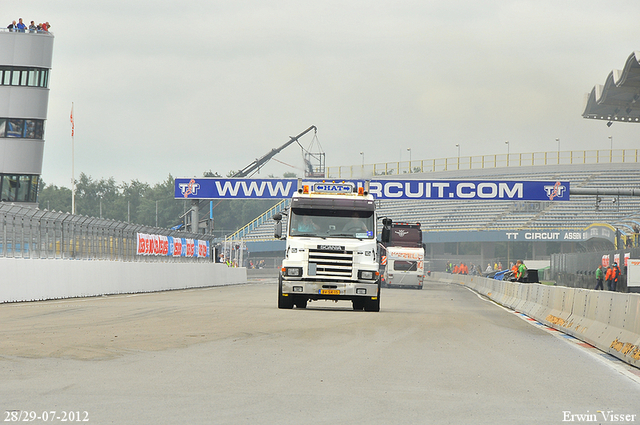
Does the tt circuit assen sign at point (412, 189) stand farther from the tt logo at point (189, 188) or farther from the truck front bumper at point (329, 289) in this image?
the truck front bumper at point (329, 289)

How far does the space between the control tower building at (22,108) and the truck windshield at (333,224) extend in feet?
122

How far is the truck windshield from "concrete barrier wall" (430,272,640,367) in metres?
4.63

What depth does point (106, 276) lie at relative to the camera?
93.9ft

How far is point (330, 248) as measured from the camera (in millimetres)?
19453

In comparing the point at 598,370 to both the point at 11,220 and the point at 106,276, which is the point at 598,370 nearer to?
the point at 11,220

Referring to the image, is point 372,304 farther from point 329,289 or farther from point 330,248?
point 330,248

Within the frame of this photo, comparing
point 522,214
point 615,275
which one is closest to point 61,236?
point 615,275

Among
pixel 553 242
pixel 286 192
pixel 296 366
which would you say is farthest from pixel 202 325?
pixel 553 242

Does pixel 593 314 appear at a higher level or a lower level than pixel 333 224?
lower

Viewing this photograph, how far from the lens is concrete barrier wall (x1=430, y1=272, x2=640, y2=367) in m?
11.6

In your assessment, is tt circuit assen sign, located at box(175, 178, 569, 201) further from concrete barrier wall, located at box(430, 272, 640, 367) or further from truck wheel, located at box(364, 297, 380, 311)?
truck wheel, located at box(364, 297, 380, 311)

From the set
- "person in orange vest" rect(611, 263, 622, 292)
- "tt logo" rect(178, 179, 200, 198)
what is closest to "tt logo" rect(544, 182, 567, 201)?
"person in orange vest" rect(611, 263, 622, 292)

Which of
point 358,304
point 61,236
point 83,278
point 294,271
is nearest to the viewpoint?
point 294,271

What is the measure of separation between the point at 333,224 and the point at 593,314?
7.00 meters
